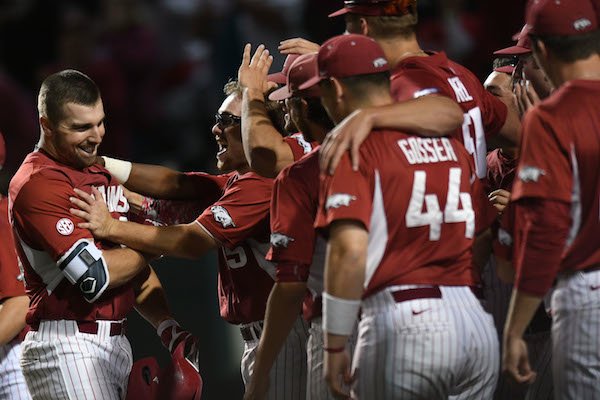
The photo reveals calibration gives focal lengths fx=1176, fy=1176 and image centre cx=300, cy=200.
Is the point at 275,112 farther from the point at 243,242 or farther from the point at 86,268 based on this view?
the point at 86,268

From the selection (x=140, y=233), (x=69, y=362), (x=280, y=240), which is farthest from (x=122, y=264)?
(x=280, y=240)

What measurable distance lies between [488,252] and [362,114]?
1128 mm

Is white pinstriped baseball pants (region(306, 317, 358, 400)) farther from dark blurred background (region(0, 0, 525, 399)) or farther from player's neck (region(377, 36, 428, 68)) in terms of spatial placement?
dark blurred background (region(0, 0, 525, 399))

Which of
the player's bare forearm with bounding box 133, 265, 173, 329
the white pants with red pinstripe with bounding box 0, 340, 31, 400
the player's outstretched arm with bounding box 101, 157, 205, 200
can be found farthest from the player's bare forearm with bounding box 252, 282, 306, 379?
the white pants with red pinstripe with bounding box 0, 340, 31, 400

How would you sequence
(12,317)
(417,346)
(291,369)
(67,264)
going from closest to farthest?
1. (417,346)
2. (67,264)
3. (291,369)
4. (12,317)

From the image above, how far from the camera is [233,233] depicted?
18.0 ft

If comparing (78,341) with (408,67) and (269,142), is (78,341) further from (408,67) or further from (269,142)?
(408,67)

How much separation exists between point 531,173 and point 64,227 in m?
2.11

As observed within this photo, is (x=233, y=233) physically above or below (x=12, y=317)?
above

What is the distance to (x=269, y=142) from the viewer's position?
5.32 metres

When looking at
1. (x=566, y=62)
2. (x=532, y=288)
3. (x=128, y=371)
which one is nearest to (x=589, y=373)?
(x=532, y=288)

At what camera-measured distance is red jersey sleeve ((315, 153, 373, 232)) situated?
165 inches

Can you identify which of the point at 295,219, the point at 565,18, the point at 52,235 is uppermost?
the point at 565,18

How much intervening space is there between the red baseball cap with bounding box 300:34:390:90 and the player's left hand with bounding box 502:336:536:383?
1127mm
